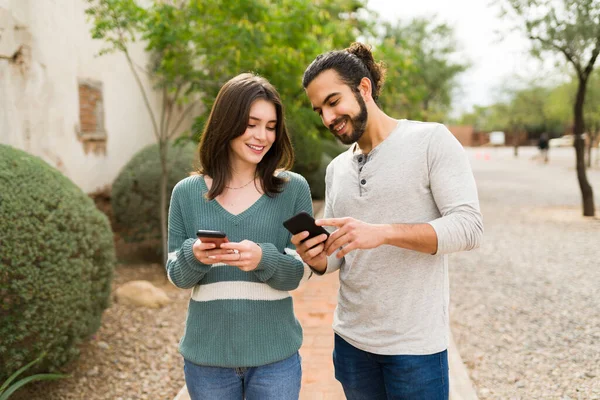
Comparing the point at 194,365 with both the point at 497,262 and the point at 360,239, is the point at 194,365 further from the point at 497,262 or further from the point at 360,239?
the point at 497,262

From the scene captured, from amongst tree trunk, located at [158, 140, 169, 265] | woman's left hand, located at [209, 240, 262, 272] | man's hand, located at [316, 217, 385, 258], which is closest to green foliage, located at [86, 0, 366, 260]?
tree trunk, located at [158, 140, 169, 265]

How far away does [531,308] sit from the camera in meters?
5.70

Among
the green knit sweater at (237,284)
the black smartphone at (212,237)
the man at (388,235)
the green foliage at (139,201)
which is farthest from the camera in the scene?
the green foliage at (139,201)

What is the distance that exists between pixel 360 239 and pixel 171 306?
4.43 m

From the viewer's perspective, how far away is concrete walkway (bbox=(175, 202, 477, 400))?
3590mm

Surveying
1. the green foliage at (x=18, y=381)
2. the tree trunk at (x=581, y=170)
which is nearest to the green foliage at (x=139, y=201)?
the green foliage at (x=18, y=381)

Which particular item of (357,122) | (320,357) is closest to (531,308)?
(320,357)

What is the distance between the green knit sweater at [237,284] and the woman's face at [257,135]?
0.57 feet

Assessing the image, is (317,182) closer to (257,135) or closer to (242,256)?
(257,135)

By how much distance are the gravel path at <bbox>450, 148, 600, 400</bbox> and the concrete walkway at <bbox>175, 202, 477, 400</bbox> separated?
8.1 inches

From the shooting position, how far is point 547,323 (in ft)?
17.2

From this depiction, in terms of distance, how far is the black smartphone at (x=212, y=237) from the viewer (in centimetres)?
171

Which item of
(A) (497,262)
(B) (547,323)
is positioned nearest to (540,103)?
(A) (497,262)

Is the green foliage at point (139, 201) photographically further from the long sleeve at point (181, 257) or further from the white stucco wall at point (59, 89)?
the long sleeve at point (181, 257)
